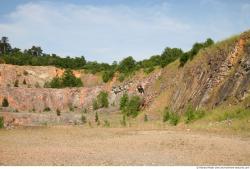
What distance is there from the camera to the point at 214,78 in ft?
133

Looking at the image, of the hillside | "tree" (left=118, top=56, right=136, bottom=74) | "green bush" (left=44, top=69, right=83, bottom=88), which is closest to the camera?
the hillside

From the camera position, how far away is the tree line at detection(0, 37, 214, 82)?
62.4 metres

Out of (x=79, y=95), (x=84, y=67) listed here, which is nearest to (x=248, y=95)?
(x=79, y=95)

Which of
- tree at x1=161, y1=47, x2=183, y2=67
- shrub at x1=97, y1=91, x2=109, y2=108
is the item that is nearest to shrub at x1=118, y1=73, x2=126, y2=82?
shrub at x1=97, y1=91, x2=109, y2=108

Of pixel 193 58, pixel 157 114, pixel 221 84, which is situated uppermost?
pixel 193 58

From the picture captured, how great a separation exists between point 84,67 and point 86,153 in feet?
297

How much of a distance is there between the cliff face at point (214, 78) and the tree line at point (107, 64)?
4.43 meters

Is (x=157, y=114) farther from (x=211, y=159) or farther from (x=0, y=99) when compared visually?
(x=0, y=99)

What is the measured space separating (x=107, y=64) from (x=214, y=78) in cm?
6723

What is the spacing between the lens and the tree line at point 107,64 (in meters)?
62.4

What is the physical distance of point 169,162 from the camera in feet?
46.0

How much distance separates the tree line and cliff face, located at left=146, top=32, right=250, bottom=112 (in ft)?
14.5

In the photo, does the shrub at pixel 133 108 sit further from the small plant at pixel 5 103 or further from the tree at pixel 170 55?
the small plant at pixel 5 103

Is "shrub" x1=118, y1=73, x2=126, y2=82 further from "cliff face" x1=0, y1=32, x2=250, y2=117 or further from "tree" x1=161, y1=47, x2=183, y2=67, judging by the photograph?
"tree" x1=161, y1=47, x2=183, y2=67
